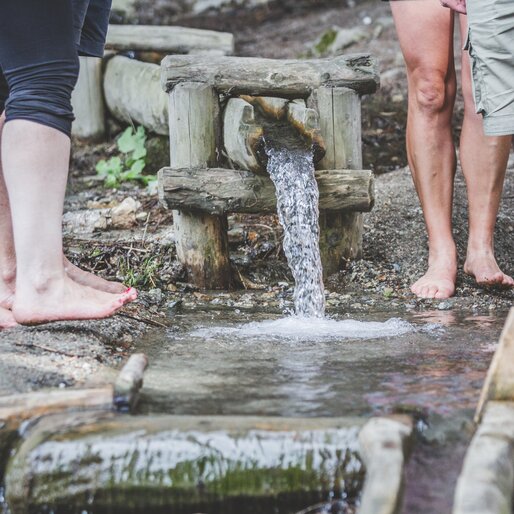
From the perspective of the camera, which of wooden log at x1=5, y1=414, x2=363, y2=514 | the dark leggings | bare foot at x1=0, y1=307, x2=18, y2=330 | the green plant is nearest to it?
wooden log at x1=5, y1=414, x2=363, y2=514

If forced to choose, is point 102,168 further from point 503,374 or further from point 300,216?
point 503,374

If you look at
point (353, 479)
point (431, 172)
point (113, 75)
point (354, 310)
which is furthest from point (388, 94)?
point (353, 479)

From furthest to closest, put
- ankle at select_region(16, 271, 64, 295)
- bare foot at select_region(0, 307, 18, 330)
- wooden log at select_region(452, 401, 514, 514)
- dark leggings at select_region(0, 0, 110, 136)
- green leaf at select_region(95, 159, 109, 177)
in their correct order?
green leaf at select_region(95, 159, 109, 177) → bare foot at select_region(0, 307, 18, 330) → ankle at select_region(16, 271, 64, 295) → dark leggings at select_region(0, 0, 110, 136) → wooden log at select_region(452, 401, 514, 514)

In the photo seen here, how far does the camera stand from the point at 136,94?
6.78 m

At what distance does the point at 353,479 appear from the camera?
2.20m

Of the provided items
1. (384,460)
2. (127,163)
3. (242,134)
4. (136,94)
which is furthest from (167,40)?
(384,460)

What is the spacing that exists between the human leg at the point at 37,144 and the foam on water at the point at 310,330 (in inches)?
30.2

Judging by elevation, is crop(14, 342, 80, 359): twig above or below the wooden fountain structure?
below

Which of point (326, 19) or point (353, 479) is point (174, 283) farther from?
point (326, 19)

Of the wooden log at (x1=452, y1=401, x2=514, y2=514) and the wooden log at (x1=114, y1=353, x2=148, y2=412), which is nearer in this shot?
the wooden log at (x1=452, y1=401, x2=514, y2=514)

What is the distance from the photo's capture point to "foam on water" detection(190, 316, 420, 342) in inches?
139

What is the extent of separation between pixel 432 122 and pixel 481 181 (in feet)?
1.19

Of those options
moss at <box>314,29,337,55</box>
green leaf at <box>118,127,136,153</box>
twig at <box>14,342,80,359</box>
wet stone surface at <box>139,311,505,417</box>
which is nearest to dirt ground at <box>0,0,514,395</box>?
twig at <box>14,342,80,359</box>

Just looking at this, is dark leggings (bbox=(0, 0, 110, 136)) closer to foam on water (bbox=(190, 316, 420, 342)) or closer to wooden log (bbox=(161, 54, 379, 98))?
foam on water (bbox=(190, 316, 420, 342))
